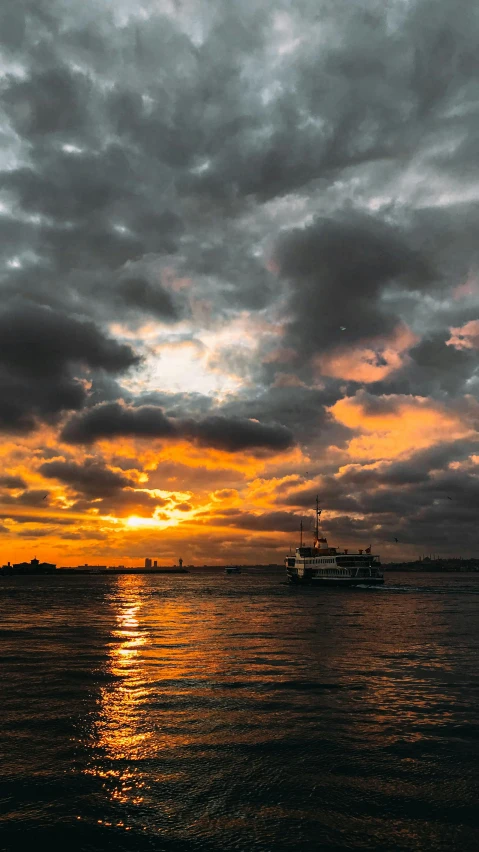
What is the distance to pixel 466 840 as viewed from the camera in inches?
449

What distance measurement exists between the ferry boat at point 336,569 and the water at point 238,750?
4698 inches

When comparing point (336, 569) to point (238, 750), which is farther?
point (336, 569)

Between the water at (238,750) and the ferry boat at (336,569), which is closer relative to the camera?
the water at (238,750)

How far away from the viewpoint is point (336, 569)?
156750 mm

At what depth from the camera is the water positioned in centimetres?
1170

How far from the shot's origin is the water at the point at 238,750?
38.4 ft

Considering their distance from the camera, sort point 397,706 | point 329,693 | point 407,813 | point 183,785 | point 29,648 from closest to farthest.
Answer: point 407,813 < point 183,785 < point 397,706 < point 329,693 < point 29,648

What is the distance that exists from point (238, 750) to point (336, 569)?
477ft

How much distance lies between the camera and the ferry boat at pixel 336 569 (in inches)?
5999

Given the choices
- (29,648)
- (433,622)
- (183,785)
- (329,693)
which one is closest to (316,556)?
(433,622)

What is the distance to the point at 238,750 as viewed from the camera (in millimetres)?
16688

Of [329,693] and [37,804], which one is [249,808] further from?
[329,693]

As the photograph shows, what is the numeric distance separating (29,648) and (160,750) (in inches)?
992

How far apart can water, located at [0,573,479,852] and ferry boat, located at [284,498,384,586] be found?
391 ft
